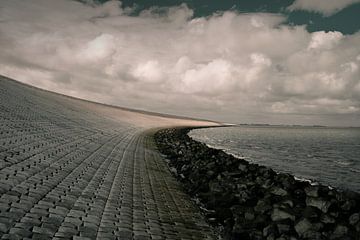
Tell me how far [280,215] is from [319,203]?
1.75 metres

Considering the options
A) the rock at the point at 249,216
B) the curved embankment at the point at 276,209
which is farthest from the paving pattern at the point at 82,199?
the rock at the point at 249,216

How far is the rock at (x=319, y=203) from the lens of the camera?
38.0 feet

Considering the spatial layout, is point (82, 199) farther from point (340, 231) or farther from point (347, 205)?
point (347, 205)

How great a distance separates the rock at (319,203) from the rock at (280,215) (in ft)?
4.62

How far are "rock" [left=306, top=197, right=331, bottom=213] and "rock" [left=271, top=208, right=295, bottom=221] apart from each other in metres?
1.41

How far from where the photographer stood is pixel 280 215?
428 inches

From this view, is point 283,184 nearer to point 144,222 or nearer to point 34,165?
point 144,222

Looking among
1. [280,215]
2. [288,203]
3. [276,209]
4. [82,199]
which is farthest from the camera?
[288,203]

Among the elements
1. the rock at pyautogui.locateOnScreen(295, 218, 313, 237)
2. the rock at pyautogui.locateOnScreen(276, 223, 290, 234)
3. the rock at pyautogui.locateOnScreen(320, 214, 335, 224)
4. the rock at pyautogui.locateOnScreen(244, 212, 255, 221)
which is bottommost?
the rock at pyautogui.locateOnScreen(244, 212, 255, 221)

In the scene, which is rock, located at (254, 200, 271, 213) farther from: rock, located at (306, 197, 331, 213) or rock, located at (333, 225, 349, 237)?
rock, located at (333, 225, 349, 237)

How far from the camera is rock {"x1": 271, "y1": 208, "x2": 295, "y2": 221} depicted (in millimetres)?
10742

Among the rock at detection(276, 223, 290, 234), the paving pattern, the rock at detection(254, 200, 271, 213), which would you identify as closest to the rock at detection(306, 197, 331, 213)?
the rock at detection(254, 200, 271, 213)

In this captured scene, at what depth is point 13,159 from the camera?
43.3ft

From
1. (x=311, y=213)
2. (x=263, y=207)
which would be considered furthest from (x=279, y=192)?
(x=311, y=213)
